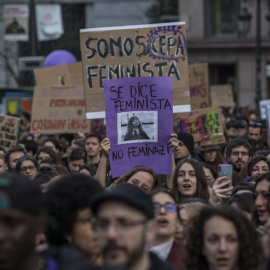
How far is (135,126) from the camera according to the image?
30.8 ft

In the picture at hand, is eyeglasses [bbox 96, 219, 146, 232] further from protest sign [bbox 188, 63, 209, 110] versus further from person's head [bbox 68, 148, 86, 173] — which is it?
protest sign [bbox 188, 63, 209, 110]

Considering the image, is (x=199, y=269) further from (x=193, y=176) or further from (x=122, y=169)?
(x=122, y=169)

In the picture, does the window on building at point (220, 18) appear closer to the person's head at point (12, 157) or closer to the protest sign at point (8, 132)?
the protest sign at point (8, 132)

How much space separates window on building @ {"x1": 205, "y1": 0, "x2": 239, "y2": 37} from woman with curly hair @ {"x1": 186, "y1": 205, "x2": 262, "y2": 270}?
3546 centimetres

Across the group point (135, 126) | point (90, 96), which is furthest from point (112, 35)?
point (135, 126)

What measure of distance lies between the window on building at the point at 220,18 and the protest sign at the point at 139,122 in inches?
1223

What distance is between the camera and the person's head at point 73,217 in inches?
182

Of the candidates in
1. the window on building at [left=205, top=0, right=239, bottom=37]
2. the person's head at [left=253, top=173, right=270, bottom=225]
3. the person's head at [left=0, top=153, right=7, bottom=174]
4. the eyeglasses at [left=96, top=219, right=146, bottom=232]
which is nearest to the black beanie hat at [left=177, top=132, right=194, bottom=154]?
the person's head at [left=0, top=153, right=7, bottom=174]

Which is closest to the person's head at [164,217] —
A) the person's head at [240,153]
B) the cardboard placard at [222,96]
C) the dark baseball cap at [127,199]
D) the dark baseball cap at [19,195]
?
the dark baseball cap at [127,199]

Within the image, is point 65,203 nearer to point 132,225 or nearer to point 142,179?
point 132,225

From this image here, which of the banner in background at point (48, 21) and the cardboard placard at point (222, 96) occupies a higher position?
the banner in background at point (48, 21)

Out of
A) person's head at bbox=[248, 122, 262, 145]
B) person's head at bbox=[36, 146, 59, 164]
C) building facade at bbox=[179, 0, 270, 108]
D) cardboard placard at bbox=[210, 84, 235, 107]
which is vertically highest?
building facade at bbox=[179, 0, 270, 108]

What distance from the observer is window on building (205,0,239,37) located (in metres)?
40.3

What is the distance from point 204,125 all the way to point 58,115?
2863 mm
